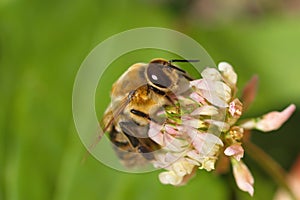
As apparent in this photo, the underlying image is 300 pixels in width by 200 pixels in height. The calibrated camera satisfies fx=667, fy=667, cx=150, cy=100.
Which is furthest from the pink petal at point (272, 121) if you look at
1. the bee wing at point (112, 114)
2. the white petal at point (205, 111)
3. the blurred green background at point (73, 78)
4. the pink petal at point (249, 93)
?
the blurred green background at point (73, 78)

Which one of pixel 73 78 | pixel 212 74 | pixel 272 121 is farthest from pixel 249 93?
pixel 73 78

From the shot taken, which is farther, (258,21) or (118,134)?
(258,21)

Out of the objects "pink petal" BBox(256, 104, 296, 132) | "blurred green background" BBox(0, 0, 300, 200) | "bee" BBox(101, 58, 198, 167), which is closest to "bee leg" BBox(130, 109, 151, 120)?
"bee" BBox(101, 58, 198, 167)

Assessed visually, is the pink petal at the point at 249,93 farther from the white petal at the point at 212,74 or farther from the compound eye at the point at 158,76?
the compound eye at the point at 158,76

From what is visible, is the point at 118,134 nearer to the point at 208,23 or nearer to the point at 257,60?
the point at 257,60

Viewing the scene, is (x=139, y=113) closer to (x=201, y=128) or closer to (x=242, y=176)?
(x=201, y=128)

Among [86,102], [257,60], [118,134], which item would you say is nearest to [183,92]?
[118,134]
